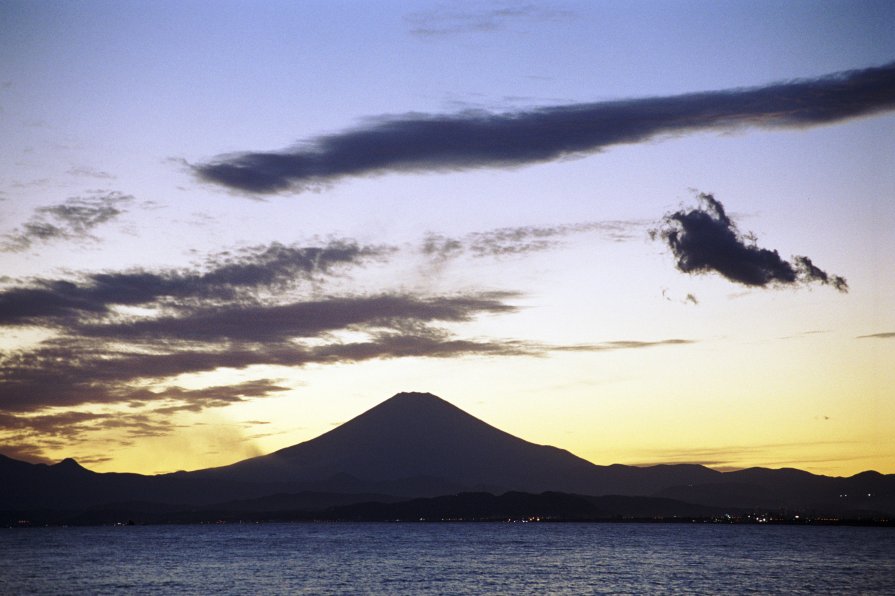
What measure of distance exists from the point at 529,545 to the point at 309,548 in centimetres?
4055

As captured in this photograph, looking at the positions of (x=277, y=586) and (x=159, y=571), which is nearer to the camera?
(x=277, y=586)

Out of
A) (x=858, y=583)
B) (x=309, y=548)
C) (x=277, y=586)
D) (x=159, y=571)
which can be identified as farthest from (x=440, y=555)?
(x=858, y=583)

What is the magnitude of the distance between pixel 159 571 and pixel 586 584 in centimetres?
5176

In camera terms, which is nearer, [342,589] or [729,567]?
[342,589]

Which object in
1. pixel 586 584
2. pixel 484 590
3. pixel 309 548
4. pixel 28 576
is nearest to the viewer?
pixel 484 590

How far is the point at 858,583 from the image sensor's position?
9606cm

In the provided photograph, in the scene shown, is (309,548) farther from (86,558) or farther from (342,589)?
(342,589)

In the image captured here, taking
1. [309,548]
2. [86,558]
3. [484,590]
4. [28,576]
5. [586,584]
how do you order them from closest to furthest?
[484,590], [586,584], [28,576], [86,558], [309,548]

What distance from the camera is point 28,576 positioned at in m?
105

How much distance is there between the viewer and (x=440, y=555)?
145 metres

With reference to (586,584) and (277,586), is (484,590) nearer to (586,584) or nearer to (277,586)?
(586,584)

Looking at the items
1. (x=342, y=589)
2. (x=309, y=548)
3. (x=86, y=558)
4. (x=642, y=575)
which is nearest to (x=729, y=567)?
(x=642, y=575)

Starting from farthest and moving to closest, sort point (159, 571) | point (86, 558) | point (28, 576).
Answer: point (86, 558) < point (159, 571) < point (28, 576)

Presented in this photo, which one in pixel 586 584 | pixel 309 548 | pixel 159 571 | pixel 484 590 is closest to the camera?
pixel 484 590
